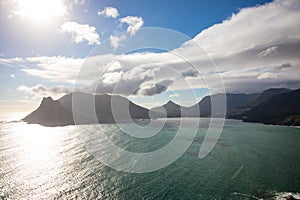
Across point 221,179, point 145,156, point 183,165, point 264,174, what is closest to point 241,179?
point 221,179

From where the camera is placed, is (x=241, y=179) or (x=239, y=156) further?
(x=239, y=156)

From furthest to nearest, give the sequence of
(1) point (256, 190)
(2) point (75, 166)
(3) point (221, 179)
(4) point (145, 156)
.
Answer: (4) point (145, 156) < (2) point (75, 166) < (3) point (221, 179) < (1) point (256, 190)

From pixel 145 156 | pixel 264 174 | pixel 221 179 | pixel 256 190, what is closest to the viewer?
pixel 256 190

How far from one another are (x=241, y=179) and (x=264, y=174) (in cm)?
983

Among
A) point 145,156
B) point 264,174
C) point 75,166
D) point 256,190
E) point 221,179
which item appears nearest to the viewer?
point 256,190

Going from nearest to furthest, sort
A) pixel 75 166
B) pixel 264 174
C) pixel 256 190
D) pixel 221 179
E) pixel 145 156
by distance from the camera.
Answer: pixel 256 190 → pixel 221 179 → pixel 264 174 → pixel 75 166 → pixel 145 156

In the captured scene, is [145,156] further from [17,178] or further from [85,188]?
[17,178]

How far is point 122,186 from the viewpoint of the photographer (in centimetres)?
5112

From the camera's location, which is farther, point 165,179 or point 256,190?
point 165,179

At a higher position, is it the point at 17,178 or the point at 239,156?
the point at 17,178

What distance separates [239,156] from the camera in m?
85.3

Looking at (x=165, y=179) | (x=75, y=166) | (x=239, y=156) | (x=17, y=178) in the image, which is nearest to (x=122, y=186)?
(x=165, y=179)

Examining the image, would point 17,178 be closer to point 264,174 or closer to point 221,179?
point 221,179

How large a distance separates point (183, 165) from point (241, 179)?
1988cm
